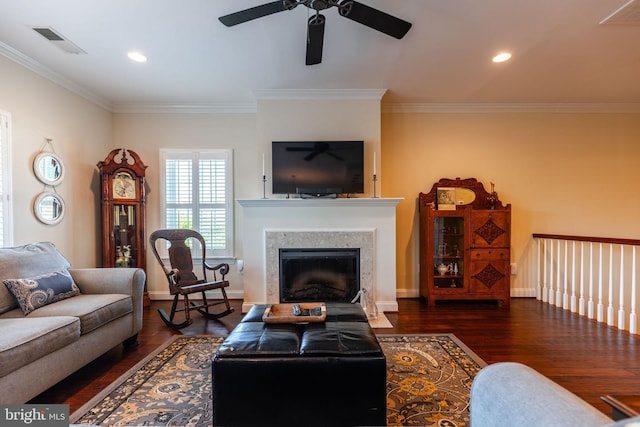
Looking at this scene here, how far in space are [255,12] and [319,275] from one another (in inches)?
112

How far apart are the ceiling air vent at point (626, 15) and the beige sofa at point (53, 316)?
4.47 m

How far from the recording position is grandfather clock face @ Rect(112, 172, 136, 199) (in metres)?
Answer: 3.84

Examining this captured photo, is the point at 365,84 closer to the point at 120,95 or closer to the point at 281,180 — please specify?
the point at 281,180

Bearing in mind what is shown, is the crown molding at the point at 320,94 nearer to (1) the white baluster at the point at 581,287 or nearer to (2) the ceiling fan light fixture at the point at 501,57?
(2) the ceiling fan light fixture at the point at 501,57

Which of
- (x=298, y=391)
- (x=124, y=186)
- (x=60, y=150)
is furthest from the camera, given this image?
(x=124, y=186)

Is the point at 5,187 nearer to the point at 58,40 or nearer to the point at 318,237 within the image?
the point at 58,40

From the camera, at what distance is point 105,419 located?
1734 millimetres

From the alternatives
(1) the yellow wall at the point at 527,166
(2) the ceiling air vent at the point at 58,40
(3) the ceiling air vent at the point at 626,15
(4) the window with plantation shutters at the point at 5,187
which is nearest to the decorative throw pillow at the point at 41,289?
(4) the window with plantation shutters at the point at 5,187

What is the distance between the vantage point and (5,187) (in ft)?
8.97

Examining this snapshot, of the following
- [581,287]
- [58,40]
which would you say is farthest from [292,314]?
[581,287]

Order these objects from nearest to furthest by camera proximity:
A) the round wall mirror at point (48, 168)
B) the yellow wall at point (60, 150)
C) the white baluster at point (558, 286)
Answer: the yellow wall at point (60, 150), the round wall mirror at point (48, 168), the white baluster at point (558, 286)

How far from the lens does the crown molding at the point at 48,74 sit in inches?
109

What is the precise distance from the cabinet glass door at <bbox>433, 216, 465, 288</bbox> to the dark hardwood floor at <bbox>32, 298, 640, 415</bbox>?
1.08 ft

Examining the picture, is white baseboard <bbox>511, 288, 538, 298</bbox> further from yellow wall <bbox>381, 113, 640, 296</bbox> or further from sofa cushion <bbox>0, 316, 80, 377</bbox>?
sofa cushion <bbox>0, 316, 80, 377</bbox>
